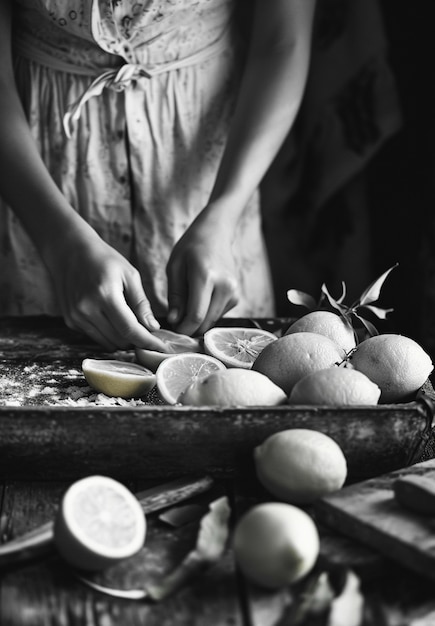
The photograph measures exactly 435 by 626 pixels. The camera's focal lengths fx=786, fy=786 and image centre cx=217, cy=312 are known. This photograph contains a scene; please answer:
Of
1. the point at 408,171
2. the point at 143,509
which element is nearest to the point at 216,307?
the point at 143,509

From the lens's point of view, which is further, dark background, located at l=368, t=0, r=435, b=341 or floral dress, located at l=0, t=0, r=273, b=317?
dark background, located at l=368, t=0, r=435, b=341

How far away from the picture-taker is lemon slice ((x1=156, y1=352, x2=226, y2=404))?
102cm

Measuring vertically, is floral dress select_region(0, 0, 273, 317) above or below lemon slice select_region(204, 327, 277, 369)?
above

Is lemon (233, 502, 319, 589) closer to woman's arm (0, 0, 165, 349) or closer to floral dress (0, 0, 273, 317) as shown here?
woman's arm (0, 0, 165, 349)

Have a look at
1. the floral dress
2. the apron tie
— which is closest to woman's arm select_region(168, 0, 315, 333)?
the floral dress

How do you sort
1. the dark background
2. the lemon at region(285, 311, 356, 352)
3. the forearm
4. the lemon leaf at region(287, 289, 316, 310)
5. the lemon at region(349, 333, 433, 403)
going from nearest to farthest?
the lemon at region(349, 333, 433, 403) < the lemon at region(285, 311, 356, 352) < the lemon leaf at region(287, 289, 316, 310) < the forearm < the dark background

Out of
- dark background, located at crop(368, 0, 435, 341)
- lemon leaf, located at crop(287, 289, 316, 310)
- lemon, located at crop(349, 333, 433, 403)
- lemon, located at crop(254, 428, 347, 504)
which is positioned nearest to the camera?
lemon, located at crop(254, 428, 347, 504)

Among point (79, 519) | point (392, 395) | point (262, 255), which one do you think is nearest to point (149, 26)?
point (262, 255)

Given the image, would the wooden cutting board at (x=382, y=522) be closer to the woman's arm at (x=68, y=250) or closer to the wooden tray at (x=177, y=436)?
the wooden tray at (x=177, y=436)

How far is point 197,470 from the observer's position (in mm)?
911

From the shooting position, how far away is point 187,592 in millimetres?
713

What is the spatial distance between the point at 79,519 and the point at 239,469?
233mm

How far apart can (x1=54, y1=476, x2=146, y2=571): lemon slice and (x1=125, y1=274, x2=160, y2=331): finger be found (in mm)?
500

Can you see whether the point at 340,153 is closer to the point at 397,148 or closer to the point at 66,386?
the point at 397,148
